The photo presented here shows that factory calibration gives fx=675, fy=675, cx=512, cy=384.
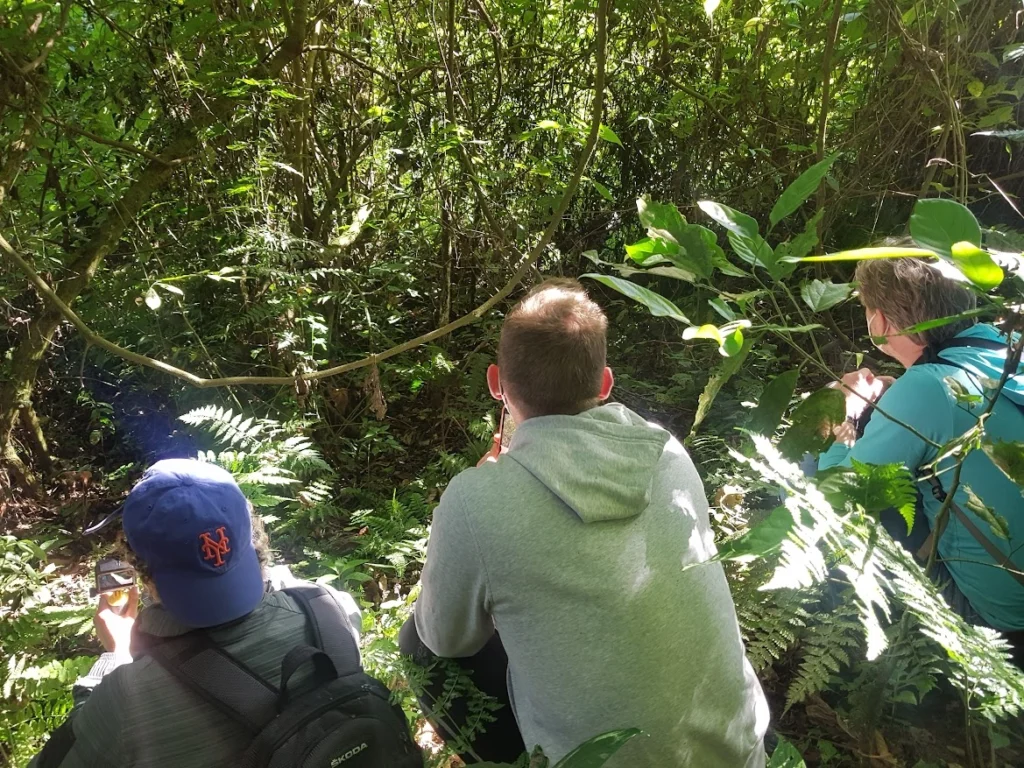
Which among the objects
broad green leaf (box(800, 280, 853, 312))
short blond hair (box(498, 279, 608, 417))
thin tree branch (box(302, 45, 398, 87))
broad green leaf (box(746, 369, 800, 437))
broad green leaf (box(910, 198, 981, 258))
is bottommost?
short blond hair (box(498, 279, 608, 417))

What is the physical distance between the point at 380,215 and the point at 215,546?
314 centimetres

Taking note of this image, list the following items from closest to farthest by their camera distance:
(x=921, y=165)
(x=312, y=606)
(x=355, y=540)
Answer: (x=312, y=606) → (x=355, y=540) → (x=921, y=165)

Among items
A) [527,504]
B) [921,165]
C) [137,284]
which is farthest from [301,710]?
[921,165]

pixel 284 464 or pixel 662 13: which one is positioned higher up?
pixel 662 13

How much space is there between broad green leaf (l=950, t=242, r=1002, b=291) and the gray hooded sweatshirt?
96 centimetres

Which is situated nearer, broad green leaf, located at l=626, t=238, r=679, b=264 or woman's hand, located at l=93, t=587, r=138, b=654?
broad green leaf, located at l=626, t=238, r=679, b=264

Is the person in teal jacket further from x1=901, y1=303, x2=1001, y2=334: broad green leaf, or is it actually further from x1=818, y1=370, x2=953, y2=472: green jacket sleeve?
x1=901, y1=303, x2=1001, y2=334: broad green leaf

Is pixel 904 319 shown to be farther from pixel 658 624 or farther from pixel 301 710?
pixel 301 710

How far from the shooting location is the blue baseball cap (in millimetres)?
1544

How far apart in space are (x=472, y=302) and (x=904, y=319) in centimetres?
298

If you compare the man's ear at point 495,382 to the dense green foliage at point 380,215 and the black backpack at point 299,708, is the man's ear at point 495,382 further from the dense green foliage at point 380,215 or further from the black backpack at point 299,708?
the black backpack at point 299,708

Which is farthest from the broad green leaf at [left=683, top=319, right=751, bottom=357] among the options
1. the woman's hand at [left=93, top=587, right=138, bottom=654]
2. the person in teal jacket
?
the woman's hand at [left=93, top=587, right=138, bottom=654]

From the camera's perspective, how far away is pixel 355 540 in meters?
3.36

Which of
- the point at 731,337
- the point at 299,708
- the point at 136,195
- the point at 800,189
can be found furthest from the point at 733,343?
the point at 136,195
